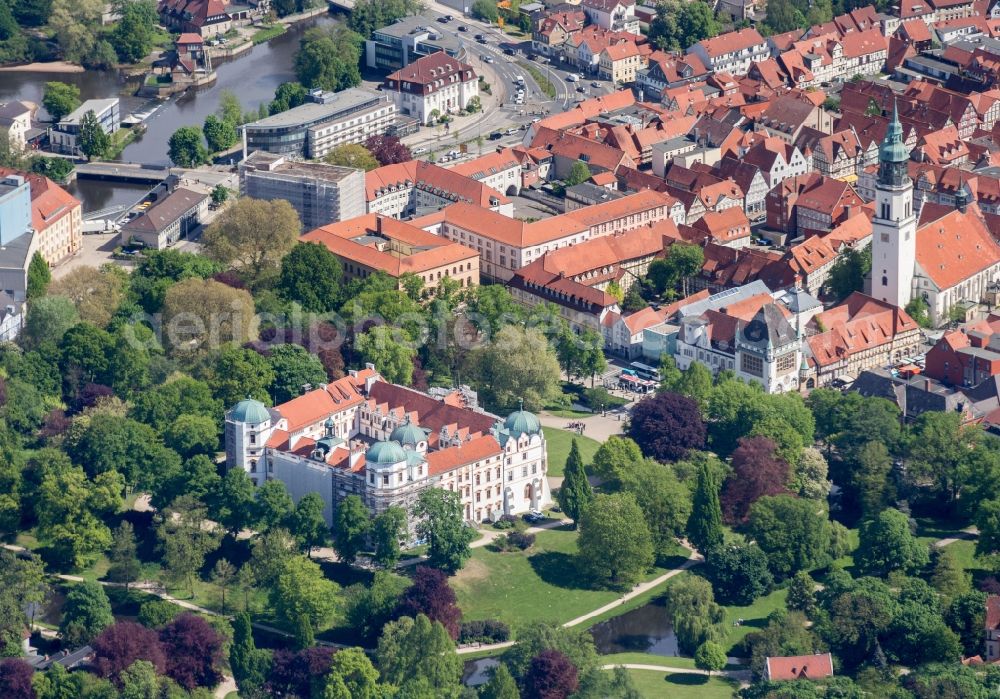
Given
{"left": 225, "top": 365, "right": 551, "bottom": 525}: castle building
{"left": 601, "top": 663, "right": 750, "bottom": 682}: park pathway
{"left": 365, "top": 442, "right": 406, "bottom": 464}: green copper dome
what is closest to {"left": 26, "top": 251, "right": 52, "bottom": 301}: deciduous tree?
{"left": 225, "top": 365, "right": 551, "bottom": 525}: castle building

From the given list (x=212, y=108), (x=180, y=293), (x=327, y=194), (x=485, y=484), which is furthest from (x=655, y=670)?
(x=212, y=108)

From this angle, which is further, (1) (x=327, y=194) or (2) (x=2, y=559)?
(1) (x=327, y=194)

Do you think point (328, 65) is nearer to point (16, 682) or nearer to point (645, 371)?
point (645, 371)

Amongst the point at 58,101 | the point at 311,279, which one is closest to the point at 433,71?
the point at 58,101

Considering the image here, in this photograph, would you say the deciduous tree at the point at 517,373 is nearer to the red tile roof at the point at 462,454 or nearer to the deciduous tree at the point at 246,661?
the red tile roof at the point at 462,454

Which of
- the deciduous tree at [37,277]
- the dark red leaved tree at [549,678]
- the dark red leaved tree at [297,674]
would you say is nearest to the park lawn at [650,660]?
the dark red leaved tree at [549,678]

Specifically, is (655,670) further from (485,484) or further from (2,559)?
(2,559)
